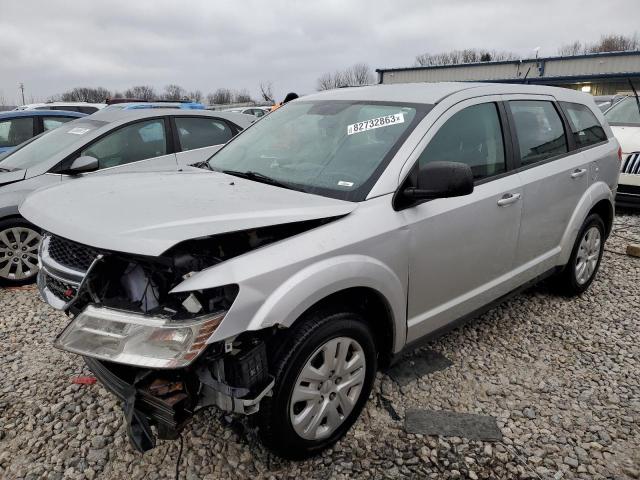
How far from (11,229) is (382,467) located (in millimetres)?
3995

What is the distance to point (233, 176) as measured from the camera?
2.80 meters

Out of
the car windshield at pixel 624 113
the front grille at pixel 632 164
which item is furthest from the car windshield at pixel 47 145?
the car windshield at pixel 624 113

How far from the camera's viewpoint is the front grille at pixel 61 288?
220 cm

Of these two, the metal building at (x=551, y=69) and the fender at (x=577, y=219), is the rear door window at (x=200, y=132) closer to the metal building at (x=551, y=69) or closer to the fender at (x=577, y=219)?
the fender at (x=577, y=219)

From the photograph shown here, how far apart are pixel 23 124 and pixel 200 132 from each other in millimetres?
3223

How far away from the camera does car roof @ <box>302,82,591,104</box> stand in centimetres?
287

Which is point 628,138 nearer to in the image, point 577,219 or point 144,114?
point 577,219

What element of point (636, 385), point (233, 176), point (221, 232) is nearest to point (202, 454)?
point (221, 232)

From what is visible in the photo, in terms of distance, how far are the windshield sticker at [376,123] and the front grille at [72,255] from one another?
1.56 meters

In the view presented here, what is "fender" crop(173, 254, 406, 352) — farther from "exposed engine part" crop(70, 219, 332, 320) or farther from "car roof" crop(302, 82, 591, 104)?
"car roof" crop(302, 82, 591, 104)

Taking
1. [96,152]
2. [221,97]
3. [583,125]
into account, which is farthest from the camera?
[221,97]

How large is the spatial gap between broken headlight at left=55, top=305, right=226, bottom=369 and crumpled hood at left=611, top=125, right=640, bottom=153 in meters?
7.18

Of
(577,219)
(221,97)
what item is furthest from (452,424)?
(221,97)

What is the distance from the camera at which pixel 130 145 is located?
194 inches
